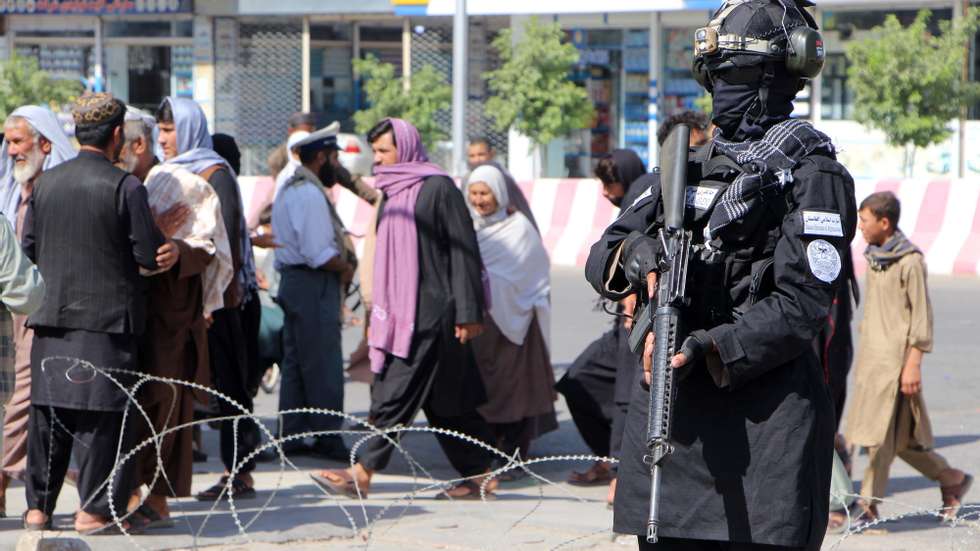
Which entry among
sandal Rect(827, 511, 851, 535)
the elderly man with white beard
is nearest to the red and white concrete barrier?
the elderly man with white beard

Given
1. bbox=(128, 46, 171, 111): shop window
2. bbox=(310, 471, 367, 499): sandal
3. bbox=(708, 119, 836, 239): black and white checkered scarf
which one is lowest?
bbox=(310, 471, 367, 499): sandal

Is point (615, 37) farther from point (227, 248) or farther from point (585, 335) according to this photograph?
point (227, 248)

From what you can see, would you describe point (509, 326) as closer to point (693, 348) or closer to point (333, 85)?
point (693, 348)

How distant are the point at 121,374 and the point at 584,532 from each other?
1943 millimetres

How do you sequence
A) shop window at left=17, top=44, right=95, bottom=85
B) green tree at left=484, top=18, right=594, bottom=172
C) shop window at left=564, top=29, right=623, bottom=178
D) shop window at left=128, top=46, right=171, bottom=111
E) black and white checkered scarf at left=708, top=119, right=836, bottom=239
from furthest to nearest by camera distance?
shop window at left=17, top=44, right=95, bottom=85, shop window at left=128, top=46, right=171, bottom=111, shop window at left=564, top=29, right=623, bottom=178, green tree at left=484, top=18, right=594, bottom=172, black and white checkered scarf at left=708, top=119, right=836, bottom=239

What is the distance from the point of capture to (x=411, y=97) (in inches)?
1039

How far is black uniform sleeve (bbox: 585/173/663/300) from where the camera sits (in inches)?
139

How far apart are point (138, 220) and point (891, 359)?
10.5 feet

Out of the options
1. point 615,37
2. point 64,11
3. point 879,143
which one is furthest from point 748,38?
point 64,11

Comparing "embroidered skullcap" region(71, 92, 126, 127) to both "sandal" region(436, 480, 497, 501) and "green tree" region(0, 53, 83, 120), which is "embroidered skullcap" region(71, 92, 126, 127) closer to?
"sandal" region(436, 480, 497, 501)

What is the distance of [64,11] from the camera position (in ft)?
97.6

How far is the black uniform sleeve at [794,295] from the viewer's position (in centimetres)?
323

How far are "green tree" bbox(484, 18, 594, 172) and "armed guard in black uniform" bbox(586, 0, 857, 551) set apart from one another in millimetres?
21462

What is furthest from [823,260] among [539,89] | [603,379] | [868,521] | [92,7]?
[92,7]
